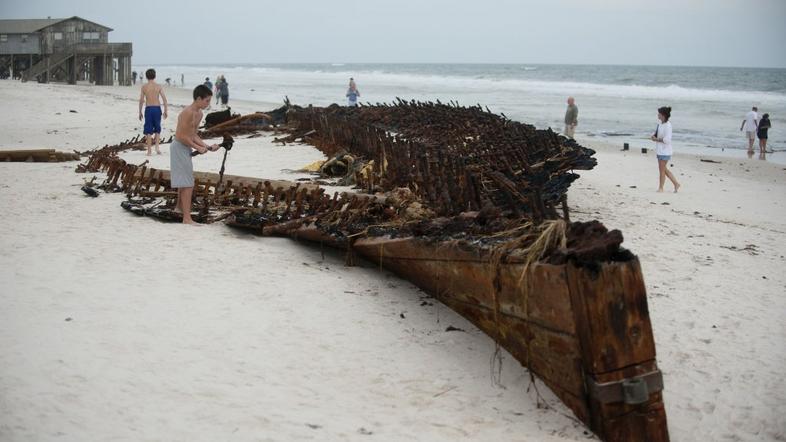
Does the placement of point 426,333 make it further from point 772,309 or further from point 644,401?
point 772,309

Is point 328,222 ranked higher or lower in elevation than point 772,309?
higher

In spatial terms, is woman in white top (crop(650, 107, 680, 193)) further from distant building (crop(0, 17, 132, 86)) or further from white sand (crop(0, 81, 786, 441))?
distant building (crop(0, 17, 132, 86))

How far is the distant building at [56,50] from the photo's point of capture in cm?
5469

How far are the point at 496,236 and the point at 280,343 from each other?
6.70 ft

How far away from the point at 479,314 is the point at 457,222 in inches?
36.2

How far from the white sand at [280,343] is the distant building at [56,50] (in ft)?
164

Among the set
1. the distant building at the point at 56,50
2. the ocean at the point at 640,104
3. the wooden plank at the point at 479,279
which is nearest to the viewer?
the wooden plank at the point at 479,279

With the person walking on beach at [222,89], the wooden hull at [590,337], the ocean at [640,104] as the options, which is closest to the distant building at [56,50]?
the ocean at [640,104]

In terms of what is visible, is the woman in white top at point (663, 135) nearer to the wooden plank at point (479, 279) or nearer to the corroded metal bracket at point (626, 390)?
the wooden plank at point (479, 279)

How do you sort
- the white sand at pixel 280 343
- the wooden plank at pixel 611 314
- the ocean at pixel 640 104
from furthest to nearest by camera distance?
the ocean at pixel 640 104
the white sand at pixel 280 343
the wooden plank at pixel 611 314

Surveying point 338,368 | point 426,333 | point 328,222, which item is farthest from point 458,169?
point 338,368

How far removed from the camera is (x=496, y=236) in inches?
236

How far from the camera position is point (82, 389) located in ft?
15.9

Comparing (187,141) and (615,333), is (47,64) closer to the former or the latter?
(187,141)
